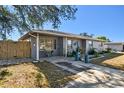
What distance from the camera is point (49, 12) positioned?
1138 cm

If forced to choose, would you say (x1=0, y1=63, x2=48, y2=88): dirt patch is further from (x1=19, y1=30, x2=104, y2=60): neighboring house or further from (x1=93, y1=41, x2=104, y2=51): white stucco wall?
(x1=93, y1=41, x2=104, y2=51): white stucco wall

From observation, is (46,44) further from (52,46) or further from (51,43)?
(52,46)

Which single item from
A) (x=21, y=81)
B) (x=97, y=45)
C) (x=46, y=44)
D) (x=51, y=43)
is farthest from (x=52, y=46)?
(x=97, y=45)

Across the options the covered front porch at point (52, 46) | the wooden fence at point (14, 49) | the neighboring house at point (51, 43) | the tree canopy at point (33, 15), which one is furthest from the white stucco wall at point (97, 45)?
the tree canopy at point (33, 15)

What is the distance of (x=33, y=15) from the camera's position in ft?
38.5

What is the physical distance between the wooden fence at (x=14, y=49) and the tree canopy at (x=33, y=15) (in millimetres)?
4468

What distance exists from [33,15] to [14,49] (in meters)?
6.66

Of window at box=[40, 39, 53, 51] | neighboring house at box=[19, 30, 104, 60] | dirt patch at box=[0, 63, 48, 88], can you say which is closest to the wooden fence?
neighboring house at box=[19, 30, 104, 60]

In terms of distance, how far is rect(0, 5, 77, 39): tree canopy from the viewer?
37.2 feet

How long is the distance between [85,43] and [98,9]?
10.00 metres

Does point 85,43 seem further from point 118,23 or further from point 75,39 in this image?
point 118,23
